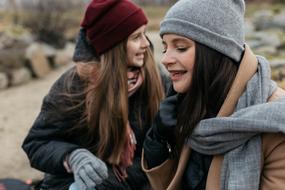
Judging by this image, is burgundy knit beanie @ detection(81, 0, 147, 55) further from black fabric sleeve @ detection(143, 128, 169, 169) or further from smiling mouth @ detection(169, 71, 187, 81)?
smiling mouth @ detection(169, 71, 187, 81)

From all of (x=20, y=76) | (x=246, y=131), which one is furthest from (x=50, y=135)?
(x=20, y=76)

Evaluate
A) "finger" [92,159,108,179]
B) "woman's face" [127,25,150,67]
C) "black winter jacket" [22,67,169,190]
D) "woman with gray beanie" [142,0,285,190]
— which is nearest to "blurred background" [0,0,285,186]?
"black winter jacket" [22,67,169,190]

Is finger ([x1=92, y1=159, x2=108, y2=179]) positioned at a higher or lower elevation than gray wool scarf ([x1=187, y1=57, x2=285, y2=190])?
lower

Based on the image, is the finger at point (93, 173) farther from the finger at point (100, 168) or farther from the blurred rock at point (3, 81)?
the blurred rock at point (3, 81)

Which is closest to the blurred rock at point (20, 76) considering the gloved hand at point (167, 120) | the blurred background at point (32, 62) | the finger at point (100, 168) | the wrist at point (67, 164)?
the blurred background at point (32, 62)

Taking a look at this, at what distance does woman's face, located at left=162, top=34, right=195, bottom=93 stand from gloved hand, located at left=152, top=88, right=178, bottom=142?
0.44 feet

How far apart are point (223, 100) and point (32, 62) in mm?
7396

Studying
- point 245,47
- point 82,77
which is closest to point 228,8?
point 245,47

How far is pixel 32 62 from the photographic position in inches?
346

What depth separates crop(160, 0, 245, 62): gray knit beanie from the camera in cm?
174

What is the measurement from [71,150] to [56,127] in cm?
17

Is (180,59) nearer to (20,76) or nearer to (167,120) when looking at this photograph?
(167,120)

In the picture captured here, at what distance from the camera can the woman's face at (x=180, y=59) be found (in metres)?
1.77

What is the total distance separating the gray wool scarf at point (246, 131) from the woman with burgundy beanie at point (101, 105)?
847 mm
